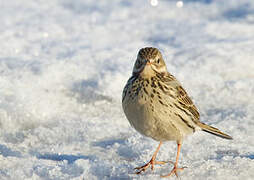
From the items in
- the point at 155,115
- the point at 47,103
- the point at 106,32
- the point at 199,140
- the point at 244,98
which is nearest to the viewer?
the point at 155,115

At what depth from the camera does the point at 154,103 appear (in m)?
4.59

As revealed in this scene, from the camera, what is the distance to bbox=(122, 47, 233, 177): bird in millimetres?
4590

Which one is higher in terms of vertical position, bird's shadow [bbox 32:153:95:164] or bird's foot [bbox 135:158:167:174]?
bird's foot [bbox 135:158:167:174]

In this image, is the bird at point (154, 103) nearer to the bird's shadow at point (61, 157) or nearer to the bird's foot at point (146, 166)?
the bird's foot at point (146, 166)

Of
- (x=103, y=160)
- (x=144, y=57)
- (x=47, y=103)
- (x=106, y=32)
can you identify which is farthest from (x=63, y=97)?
(x=106, y=32)

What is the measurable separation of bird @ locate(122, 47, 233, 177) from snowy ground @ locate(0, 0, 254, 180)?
422 mm

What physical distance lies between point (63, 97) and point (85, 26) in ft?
16.8

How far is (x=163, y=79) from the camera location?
484 cm

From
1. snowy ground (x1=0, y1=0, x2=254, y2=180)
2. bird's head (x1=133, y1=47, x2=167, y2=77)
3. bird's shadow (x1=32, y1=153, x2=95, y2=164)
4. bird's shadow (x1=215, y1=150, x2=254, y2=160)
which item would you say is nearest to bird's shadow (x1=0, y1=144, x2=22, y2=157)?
snowy ground (x1=0, y1=0, x2=254, y2=180)

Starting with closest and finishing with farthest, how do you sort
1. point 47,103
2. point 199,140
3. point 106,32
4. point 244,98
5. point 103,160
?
point 103,160
point 199,140
point 47,103
point 244,98
point 106,32

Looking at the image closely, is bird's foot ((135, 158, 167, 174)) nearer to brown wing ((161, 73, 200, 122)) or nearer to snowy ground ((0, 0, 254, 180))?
snowy ground ((0, 0, 254, 180))

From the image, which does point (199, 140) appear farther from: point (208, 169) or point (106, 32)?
point (106, 32)

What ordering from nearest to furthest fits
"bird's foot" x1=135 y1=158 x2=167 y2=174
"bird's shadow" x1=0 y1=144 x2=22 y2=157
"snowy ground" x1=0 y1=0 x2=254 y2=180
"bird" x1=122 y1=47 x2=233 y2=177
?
"bird" x1=122 y1=47 x2=233 y2=177 → "bird's foot" x1=135 y1=158 x2=167 y2=174 → "snowy ground" x1=0 y1=0 x2=254 y2=180 → "bird's shadow" x1=0 y1=144 x2=22 y2=157

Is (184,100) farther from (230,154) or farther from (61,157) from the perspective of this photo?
(61,157)
